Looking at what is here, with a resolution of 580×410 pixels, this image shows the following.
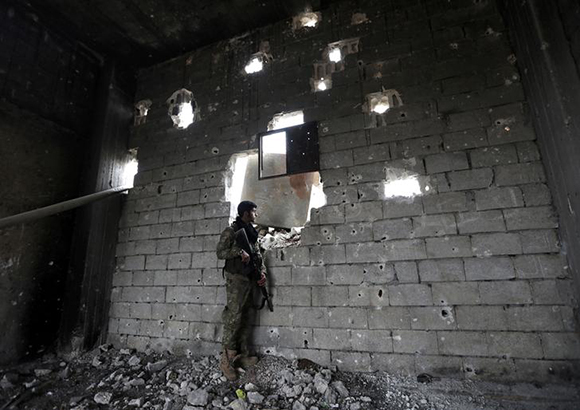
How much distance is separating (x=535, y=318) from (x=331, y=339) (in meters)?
1.70

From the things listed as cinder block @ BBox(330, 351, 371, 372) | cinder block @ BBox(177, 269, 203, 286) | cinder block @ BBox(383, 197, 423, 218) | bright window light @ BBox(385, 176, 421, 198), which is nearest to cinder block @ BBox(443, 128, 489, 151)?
bright window light @ BBox(385, 176, 421, 198)

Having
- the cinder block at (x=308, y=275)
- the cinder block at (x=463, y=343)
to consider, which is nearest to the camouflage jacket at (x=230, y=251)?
the cinder block at (x=308, y=275)

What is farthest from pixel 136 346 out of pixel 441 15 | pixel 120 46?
pixel 441 15

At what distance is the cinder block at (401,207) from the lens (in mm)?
2959

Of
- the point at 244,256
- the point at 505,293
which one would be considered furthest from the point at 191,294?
the point at 505,293

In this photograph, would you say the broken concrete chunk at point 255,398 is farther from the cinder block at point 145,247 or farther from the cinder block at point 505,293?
the cinder block at point 145,247

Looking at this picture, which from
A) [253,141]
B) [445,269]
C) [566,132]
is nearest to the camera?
[566,132]

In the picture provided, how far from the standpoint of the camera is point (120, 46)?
457 centimetres

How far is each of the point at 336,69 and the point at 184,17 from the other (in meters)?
2.18

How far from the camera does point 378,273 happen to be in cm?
295

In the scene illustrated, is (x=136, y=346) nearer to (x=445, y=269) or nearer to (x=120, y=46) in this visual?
(x=445, y=269)

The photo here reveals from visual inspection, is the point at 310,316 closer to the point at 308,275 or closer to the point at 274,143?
the point at 308,275

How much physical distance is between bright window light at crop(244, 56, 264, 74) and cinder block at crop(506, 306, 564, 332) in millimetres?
3840

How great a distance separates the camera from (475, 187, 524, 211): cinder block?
2686 mm
